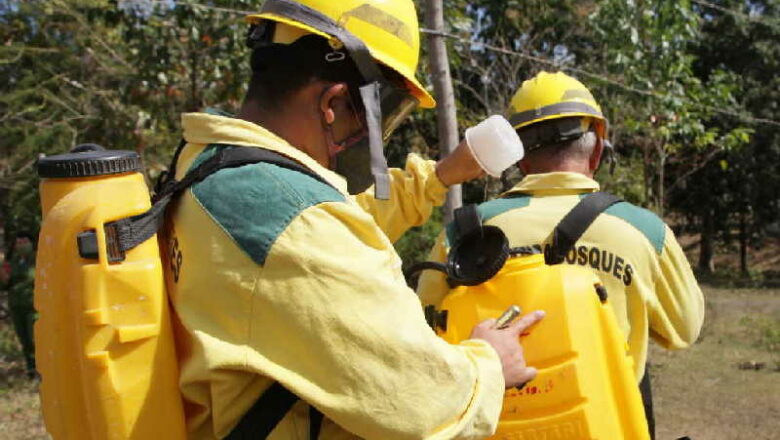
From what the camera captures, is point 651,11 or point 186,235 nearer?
point 186,235

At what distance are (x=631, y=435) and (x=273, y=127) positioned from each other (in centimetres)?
115

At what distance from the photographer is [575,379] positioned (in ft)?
6.70

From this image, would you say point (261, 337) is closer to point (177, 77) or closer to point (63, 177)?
point (63, 177)

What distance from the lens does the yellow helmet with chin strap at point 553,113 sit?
281 cm

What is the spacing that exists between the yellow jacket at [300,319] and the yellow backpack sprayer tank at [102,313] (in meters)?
0.06

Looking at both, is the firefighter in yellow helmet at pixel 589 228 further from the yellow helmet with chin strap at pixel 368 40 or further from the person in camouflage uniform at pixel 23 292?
the person in camouflage uniform at pixel 23 292

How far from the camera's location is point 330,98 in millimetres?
1694

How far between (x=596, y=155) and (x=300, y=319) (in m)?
1.76

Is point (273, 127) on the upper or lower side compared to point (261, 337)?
upper

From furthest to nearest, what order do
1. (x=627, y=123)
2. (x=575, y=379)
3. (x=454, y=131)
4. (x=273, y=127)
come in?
(x=627, y=123)
(x=454, y=131)
(x=575, y=379)
(x=273, y=127)

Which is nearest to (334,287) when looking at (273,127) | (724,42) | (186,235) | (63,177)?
(186,235)

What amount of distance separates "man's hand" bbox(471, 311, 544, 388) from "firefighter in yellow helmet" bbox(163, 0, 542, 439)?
0.7 inches

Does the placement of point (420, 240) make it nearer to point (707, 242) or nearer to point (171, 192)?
point (171, 192)

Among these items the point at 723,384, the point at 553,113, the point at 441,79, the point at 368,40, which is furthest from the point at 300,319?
the point at 723,384
